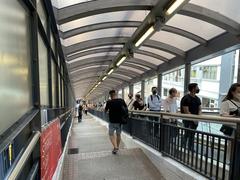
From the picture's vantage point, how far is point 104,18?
5223 millimetres

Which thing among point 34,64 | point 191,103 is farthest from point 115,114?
point 34,64

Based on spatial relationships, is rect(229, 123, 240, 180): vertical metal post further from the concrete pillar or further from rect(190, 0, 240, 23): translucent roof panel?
the concrete pillar

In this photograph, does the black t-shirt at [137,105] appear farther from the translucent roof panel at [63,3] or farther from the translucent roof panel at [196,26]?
the translucent roof panel at [63,3]

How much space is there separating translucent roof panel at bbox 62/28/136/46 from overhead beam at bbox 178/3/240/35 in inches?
84.4

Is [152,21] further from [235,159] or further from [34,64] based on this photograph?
[235,159]

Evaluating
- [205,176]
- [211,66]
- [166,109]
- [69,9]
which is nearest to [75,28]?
[69,9]

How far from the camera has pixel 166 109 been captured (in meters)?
4.83

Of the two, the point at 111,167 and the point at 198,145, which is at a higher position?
the point at 198,145

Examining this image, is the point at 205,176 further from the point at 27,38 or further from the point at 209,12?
the point at 209,12

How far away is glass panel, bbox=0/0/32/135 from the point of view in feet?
4.11

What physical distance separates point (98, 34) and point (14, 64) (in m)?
5.24

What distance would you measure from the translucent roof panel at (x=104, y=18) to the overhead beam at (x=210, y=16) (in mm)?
1111

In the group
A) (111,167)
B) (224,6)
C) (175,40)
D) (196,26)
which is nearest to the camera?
(111,167)

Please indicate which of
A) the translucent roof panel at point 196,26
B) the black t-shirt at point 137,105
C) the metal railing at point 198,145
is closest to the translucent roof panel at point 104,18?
the translucent roof panel at point 196,26
